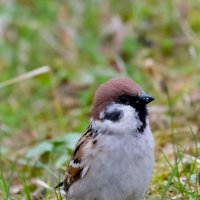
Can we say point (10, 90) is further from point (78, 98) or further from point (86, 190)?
point (86, 190)

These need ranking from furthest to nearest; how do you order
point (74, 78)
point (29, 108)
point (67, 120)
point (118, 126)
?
point (74, 78) → point (29, 108) → point (67, 120) → point (118, 126)

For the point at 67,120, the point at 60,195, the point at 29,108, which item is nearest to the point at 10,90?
the point at 29,108

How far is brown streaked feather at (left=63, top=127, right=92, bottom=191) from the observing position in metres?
3.59

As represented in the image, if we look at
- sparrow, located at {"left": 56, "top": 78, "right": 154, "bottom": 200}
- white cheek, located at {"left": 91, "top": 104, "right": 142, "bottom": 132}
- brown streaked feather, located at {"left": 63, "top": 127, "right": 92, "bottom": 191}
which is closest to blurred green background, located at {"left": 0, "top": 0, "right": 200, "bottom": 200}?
brown streaked feather, located at {"left": 63, "top": 127, "right": 92, "bottom": 191}

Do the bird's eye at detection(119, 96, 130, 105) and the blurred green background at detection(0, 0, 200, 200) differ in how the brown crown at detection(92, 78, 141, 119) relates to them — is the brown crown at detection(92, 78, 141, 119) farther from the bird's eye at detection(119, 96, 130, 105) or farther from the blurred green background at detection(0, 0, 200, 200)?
the blurred green background at detection(0, 0, 200, 200)

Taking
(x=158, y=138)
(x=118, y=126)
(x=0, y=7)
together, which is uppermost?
(x=0, y=7)

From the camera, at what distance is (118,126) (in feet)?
11.4

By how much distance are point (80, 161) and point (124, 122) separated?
30 centimetres

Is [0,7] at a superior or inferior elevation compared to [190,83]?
superior

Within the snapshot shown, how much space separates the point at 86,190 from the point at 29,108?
2.49 m

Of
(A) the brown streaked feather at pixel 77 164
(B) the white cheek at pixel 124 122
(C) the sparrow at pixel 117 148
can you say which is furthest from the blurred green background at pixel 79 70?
(B) the white cheek at pixel 124 122

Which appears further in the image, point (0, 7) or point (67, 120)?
point (0, 7)

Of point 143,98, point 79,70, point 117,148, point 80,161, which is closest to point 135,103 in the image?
point 143,98

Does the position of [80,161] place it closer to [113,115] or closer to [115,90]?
[113,115]
